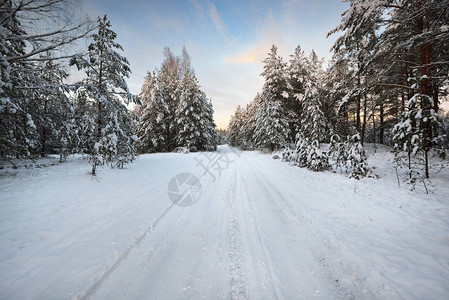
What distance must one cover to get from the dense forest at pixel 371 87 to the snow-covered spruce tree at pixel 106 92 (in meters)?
10.6

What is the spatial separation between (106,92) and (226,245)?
920 cm

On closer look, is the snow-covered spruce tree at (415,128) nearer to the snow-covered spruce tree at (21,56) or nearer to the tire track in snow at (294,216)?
the tire track in snow at (294,216)

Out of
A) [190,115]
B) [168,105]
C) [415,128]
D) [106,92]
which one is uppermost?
[168,105]

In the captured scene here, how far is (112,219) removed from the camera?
13.4ft

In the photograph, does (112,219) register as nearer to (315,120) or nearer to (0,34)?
(0,34)

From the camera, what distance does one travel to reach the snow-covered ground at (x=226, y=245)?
2.18m

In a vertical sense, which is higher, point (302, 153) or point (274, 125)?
point (274, 125)

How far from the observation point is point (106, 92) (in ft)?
27.1

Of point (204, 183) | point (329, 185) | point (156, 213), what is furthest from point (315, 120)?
point (156, 213)

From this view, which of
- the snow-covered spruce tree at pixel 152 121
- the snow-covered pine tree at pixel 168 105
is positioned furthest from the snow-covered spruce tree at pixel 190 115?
the snow-covered spruce tree at pixel 152 121

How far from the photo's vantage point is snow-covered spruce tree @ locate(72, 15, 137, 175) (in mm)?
7638

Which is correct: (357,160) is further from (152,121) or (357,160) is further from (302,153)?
(152,121)

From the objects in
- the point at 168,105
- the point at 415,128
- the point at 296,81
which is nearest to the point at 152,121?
the point at 168,105

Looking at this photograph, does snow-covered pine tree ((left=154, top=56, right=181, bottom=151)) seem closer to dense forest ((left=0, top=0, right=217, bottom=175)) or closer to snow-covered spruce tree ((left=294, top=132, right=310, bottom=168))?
dense forest ((left=0, top=0, right=217, bottom=175))
